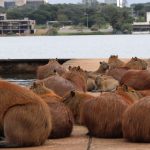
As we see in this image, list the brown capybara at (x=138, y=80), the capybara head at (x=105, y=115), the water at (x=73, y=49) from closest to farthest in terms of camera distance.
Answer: the capybara head at (x=105, y=115), the brown capybara at (x=138, y=80), the water at (x=73, y=49)

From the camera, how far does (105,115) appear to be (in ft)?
33.0

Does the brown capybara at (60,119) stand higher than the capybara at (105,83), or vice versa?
the brown capybara at (60,119)

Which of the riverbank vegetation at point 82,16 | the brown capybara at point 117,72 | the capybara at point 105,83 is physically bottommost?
the riverbank vegetation at point 82,16

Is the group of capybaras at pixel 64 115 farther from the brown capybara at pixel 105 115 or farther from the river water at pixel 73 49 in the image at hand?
the river water at pixel 73 49

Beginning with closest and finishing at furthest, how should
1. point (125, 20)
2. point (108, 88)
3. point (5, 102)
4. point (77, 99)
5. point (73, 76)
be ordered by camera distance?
1. point (5, 102)
2. point (77, 99)
3. point (73, 76)
4. point (108, 88)
5. point (125, 20)

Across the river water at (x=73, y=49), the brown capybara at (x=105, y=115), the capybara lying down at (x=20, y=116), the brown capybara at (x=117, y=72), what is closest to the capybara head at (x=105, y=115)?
the brown capybara at (x=105, y=115)

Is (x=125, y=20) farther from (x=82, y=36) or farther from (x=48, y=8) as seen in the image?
(x=82, y=36)

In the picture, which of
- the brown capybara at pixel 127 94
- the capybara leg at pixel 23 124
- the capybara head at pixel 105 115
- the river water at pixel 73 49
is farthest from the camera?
the river water at pixel 73 49

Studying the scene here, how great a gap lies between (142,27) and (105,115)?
115305 millimetres

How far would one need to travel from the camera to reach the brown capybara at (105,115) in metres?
10.1

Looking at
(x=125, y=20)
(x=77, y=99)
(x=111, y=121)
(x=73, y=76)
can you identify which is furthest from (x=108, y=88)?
(x=125, y=20)

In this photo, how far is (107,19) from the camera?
116 m

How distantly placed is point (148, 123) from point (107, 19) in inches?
4224

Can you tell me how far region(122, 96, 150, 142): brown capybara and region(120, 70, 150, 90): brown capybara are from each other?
5.74 metres
